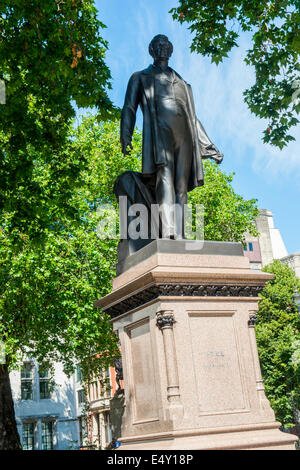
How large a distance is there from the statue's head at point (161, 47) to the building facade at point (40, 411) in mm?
39228

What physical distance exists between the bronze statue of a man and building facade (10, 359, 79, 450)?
128ft

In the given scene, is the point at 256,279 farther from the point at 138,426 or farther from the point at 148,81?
the point at 148,81

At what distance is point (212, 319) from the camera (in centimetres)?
627

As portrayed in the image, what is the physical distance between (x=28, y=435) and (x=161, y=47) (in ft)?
142

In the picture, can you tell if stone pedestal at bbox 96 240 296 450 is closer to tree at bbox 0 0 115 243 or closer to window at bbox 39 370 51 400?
tree at bbox 0 0 115 243

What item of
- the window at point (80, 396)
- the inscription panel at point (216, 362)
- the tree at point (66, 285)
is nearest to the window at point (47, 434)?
the window at point (80, 396)

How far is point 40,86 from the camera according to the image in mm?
11914

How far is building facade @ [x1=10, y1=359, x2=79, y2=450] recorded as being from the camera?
145 feet

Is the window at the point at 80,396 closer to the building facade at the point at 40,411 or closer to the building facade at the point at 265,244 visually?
the building facade at the point at 40,411

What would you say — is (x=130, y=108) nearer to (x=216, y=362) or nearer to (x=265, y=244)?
(x=216, y=362)

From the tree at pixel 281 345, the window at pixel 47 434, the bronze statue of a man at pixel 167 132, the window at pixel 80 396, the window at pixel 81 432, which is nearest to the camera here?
the bronze statue of a man at pixel 167 132

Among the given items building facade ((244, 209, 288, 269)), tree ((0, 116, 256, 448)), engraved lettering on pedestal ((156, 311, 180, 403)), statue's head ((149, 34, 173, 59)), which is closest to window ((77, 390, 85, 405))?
building facade ((244, 209, 288, 269))

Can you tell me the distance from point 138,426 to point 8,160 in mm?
6935

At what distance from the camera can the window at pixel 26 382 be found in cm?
4453
